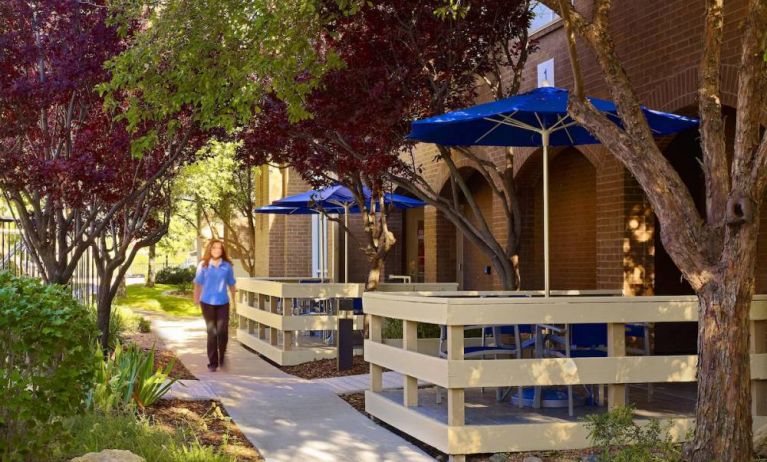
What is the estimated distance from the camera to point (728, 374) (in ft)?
20.7

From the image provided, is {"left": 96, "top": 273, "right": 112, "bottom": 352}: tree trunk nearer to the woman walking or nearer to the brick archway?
the woman walking

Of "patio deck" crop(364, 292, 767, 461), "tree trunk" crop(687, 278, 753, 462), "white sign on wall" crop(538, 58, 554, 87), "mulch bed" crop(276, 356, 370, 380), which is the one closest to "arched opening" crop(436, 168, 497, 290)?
"white sign on wall" crop(538, 58, 554, 87)

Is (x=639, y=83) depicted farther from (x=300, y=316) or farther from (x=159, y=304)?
(x=159, y=304)

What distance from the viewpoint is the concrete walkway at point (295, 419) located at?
7.82 meters

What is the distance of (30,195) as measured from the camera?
11828 millimetres

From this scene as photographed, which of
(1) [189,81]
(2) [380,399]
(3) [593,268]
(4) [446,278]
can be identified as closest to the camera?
(2) [380,399]

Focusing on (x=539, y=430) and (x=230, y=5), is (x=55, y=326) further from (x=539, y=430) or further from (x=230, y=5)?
(x=230, y=5)

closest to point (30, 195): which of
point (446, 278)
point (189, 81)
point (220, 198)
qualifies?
point (189, 81)

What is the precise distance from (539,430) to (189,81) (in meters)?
5.09

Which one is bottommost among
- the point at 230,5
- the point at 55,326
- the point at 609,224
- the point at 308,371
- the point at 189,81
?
the point at 308,371

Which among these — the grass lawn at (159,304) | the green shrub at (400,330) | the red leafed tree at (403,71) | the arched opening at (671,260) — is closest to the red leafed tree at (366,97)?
the red leafed tree at (403,71)

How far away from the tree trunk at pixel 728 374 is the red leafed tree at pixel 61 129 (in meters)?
5.82

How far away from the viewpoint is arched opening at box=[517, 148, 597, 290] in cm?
1420

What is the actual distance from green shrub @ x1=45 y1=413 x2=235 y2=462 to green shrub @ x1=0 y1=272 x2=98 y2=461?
29 centimetres
